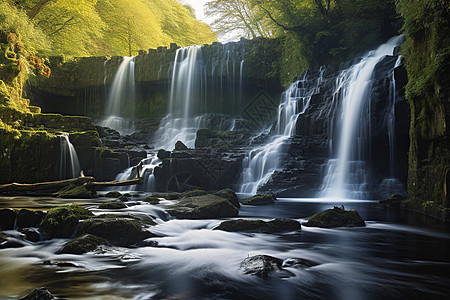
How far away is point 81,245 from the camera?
13.8ft

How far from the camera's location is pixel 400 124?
1084cm

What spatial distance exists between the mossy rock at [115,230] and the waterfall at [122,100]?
2114 centimetres

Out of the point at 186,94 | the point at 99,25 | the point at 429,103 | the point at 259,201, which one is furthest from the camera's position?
the point at 99,25

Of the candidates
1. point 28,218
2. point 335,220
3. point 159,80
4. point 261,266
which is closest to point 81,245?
point 28,218

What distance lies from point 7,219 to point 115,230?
180 centimetres

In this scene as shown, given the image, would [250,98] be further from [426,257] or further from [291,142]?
[426,257]

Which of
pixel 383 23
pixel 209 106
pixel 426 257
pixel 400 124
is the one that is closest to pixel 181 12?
pixel 209 106

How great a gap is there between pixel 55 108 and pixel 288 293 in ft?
89.6

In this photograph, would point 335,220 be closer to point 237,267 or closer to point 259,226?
A: point 259,226

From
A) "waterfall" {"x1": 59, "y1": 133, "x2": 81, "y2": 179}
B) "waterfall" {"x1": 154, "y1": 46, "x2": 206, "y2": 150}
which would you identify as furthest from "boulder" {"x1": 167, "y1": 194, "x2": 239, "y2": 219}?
"waterfall" {"x1": 154, "y1": 46, "x2": 206, "y2": 150}

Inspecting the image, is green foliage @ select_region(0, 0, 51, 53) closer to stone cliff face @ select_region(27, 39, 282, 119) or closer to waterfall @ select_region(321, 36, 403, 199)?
stone cliff face @ select_region(27, 39, 282, 119)

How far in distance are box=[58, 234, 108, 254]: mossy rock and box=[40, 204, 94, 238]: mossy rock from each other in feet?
2.57

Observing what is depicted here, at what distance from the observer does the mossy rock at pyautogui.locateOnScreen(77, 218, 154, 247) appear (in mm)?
4695

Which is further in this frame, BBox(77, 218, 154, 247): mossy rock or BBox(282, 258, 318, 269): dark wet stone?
BBox(77, 218, 154, 247): mossy rock
